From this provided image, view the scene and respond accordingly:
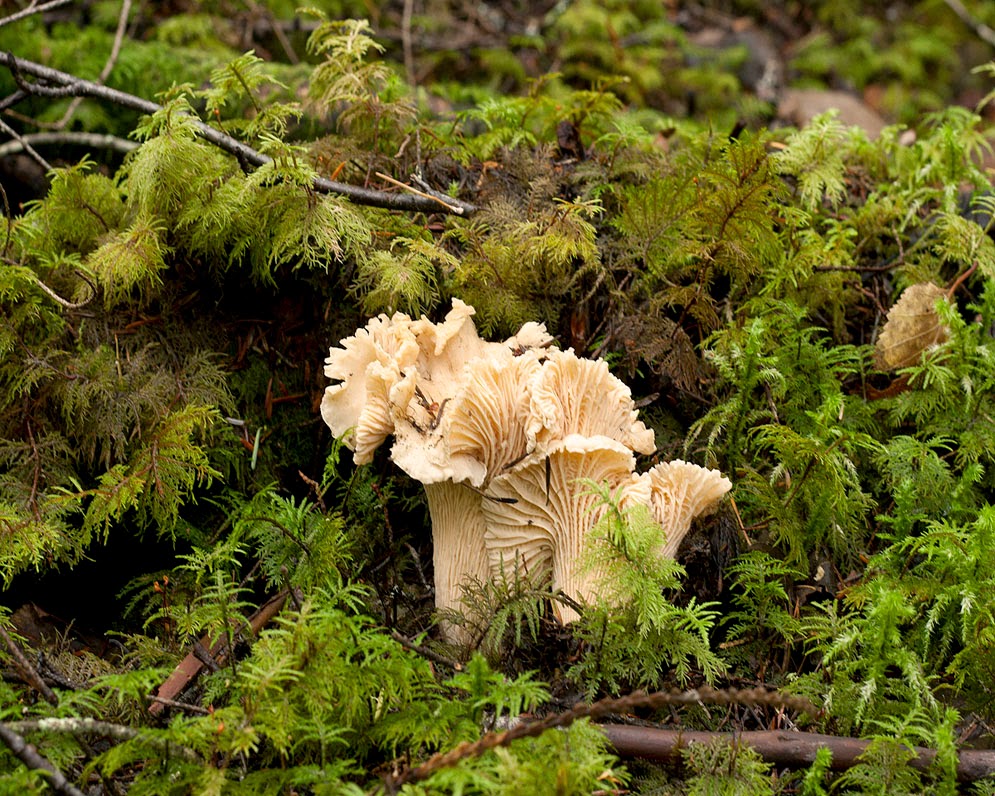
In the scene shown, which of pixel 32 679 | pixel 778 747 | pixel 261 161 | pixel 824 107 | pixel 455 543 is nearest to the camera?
pixel 32 679

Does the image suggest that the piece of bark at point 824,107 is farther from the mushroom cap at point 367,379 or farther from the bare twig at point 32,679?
the bare twig at point 32,679

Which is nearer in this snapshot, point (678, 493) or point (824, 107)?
point (678, 493)

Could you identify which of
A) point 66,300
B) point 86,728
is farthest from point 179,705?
point 66,300

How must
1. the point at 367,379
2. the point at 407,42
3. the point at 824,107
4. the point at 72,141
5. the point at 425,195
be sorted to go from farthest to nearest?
the point at 824,107 < the point at 407,42 < the point at 72,141 < the point at 425,195 < the point at 367,379

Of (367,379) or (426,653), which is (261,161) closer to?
(367,379)

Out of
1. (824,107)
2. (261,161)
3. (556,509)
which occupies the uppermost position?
(824,107)

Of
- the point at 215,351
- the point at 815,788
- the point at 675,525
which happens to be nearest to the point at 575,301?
the point at 675,525

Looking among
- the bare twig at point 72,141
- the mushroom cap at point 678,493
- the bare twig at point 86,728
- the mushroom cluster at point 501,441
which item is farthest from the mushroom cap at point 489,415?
the bare twig at point 72,141

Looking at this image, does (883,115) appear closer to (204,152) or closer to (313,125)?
(313,125)
